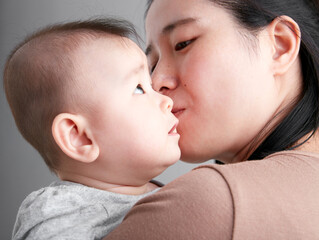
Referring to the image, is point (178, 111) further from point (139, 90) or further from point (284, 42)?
Result: point (284, 42)

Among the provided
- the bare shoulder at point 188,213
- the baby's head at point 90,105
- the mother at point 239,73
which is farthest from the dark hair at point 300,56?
the bare shoulder at point 188,213

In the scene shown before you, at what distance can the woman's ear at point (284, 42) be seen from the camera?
114 cm

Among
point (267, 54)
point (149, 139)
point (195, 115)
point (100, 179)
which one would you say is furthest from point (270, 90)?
point (100, 179)

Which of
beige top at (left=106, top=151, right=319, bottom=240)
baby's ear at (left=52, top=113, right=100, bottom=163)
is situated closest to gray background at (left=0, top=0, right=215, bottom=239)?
baby's ear at (left=52, top=113, right=100, bottom=163)

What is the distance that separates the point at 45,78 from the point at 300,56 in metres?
0.75

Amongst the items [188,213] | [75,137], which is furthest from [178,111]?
[188,213]

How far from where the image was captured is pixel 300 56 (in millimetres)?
1240

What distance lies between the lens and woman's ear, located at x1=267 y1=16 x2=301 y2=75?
3.75ft

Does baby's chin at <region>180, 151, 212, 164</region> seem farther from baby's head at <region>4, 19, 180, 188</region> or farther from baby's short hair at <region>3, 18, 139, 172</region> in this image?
baby's short hair at <region>3, 18, 139, 172</region>

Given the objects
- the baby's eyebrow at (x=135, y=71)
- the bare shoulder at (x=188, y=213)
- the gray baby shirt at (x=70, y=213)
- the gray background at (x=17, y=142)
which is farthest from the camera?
the gray background at (x=17, y=142)

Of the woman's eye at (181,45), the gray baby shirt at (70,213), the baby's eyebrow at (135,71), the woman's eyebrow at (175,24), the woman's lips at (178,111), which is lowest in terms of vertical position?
A: the gray baby shirt at (70,213)

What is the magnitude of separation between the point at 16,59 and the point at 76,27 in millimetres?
164

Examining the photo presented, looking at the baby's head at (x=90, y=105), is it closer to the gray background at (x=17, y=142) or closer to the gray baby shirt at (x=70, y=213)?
the gray baby shirt at (x=70, y=213)

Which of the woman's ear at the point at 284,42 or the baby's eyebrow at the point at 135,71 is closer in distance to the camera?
the baby's eyebrow at the point at 135,71
